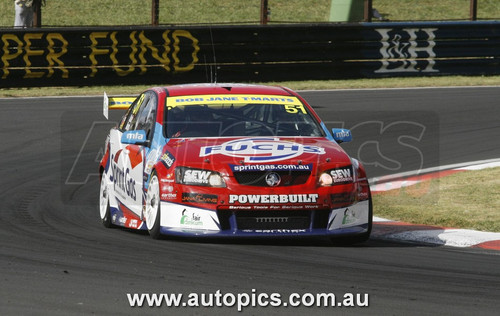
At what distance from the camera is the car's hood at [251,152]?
866cm

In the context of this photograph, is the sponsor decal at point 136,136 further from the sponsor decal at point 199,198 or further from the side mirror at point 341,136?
the side mirror at point 341,136

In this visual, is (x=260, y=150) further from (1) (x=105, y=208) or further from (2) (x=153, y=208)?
(1) (x=105, y=208)

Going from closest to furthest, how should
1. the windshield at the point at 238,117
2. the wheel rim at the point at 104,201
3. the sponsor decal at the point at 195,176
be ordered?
the sponsor decal at the point at 195,176
the windshield at the point at 238,117
the wheel rim at the point at 104,201

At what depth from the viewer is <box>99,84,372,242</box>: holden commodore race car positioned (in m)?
8.52

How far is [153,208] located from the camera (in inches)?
348

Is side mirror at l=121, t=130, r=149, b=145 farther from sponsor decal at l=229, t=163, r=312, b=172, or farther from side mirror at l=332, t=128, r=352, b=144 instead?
side mirror at l=332, t=128, r=352, b=144

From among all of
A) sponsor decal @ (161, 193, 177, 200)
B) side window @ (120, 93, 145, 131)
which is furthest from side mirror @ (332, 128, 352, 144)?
side window @ (120, 93, 145, 131)

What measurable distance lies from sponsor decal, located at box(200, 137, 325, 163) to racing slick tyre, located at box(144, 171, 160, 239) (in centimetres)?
46

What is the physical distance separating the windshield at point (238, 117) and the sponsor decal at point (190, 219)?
3.60 feet

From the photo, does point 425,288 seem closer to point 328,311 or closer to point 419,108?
point 328,311

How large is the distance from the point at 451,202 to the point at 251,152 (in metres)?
3.41

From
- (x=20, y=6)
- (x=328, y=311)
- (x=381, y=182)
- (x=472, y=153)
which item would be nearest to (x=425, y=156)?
(x=472, y=153)

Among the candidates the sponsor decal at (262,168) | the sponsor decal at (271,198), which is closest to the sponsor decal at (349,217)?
the sponsor decal at (271,198)

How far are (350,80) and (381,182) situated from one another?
36.6 ft
